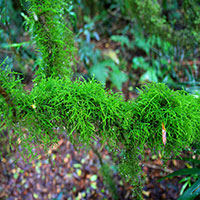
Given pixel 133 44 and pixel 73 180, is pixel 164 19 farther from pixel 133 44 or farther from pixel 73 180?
pixel 73 180

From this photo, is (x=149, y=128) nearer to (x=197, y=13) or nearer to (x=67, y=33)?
(x=67, y=33)

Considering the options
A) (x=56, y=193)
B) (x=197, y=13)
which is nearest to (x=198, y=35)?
(x=197, y=13)

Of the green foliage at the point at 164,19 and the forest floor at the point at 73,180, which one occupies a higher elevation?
the green foliage at the point at 164,19

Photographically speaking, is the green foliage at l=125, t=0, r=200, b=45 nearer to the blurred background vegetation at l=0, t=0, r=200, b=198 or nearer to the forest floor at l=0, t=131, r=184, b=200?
the blurred background vegetation at l=0, t=0, r=200, b=198

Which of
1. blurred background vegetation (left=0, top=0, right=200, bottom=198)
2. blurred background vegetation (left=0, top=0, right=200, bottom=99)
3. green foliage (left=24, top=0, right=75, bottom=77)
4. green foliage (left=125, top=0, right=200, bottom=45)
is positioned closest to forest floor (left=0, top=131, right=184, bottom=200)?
blurred background vegetation (left=0, top=0, right=200, bottom=198)

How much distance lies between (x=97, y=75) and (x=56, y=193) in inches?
63.7

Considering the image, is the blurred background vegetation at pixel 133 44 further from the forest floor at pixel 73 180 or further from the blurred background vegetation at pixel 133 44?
the forest floor at pixel 73 180

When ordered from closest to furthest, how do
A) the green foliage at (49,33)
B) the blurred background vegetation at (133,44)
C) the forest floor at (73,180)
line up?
the green foliage at (49,33) < the forest floor at (73,180) < the blurred background vegetation at (133,44)

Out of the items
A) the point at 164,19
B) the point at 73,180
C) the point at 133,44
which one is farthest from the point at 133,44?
the point at 73,180

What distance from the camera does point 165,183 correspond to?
194 cm

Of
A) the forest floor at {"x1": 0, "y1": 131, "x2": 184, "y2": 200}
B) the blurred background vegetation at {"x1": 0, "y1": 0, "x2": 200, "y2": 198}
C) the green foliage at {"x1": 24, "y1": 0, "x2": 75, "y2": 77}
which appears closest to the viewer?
the green foliage at {"x1": 24, "y1": 0, "x2": 75, "y2": 77}

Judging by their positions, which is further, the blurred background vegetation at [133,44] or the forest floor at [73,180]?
the blurred background vegetation at [133,44]

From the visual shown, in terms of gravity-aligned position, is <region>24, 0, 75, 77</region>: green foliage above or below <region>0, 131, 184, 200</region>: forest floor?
above

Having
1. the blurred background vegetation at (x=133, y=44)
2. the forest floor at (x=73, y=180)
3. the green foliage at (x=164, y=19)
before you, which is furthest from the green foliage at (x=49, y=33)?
the green foliage at (x=164, y=19)
